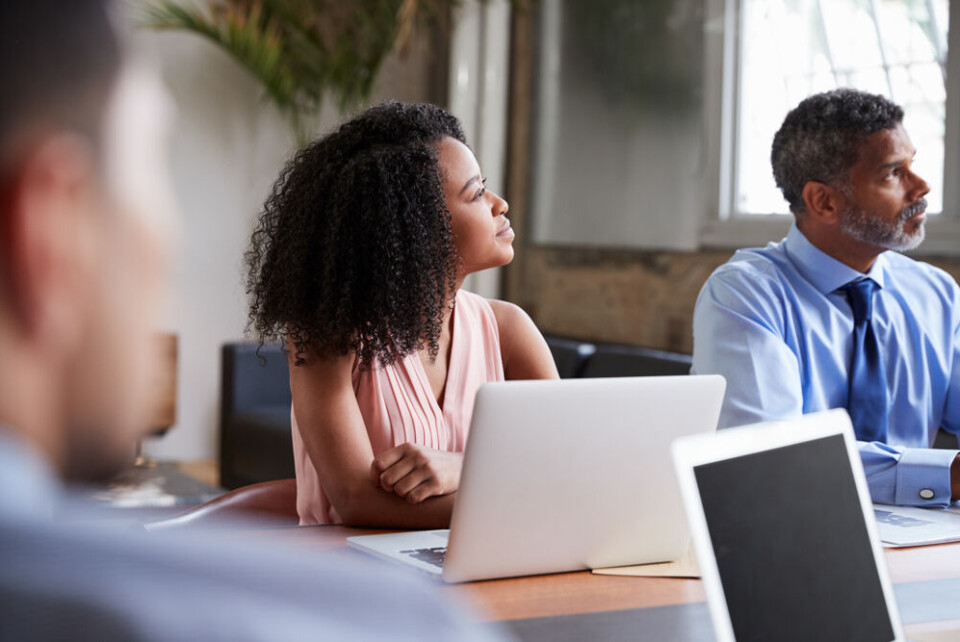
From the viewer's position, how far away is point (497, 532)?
128 cm

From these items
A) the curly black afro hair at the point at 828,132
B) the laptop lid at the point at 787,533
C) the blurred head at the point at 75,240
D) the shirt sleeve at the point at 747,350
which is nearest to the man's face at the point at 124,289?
the blurred head at the point at 75,240

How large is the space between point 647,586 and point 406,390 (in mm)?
623

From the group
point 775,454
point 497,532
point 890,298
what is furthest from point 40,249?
point 890,298

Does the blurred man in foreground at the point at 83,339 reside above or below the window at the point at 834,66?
below

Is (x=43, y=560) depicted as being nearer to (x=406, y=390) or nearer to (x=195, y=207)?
(x=406, y=390)

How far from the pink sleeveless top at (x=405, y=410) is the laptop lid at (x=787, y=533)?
2.32 feet

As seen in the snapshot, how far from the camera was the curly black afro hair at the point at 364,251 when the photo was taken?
1.70 metres

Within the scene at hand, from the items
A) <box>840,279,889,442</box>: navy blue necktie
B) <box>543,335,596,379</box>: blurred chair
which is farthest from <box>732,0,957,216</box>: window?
<box>840,279,889,442</box>: navy blue necktie

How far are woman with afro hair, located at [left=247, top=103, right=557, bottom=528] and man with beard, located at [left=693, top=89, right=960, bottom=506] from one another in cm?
52

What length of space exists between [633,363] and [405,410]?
6.73ft

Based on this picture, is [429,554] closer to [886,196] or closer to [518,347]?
[518,347]

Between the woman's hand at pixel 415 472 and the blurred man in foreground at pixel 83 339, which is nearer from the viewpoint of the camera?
the blurred man in foreground at pixel 83 339

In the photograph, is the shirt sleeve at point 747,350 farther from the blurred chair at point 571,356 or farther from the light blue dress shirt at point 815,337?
the blurred chair at point 571,356

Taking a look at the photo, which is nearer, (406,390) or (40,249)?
(40,249)
